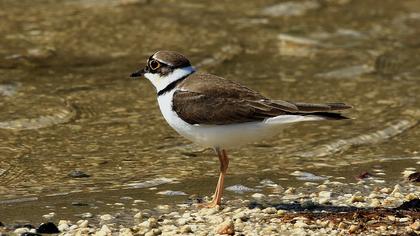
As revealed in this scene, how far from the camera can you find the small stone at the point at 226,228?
741 centimetres

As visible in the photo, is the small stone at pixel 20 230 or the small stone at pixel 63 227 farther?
the small stone at pixel 63 227

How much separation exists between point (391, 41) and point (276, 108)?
7140 mm

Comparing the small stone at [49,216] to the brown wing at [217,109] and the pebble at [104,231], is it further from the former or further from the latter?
the brown wing at [217,109]

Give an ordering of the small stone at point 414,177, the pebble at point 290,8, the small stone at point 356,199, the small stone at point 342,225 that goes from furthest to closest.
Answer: the pebble at point 290,8, the small stone at point 414,177, the small stone at point 356,199, the small stone at point 342,225

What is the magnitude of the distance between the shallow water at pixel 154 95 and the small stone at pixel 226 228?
108 centimetres

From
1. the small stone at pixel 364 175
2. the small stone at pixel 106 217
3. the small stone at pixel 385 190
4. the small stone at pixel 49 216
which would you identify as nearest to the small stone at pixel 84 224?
the small stone at pixel 106 217

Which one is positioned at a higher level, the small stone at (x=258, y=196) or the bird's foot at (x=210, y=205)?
the bird's foot at (x=210, y=205)

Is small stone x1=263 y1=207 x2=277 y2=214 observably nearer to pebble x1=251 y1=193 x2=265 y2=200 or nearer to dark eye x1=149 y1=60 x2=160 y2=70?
pebble x1=251 y1=193 x2=265 y2=200

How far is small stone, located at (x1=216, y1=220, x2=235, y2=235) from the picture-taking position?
7.41m

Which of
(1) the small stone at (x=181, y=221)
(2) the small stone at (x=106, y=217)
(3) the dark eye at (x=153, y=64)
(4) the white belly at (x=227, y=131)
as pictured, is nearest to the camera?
(1) the small stone at (x=181, y=221)

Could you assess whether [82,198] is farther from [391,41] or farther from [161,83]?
[391,41]

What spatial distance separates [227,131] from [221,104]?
0.24 meters

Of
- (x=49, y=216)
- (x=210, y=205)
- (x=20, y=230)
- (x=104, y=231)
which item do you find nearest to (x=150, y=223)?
(x=104, y=231)

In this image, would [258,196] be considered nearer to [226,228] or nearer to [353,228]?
[226,228]
